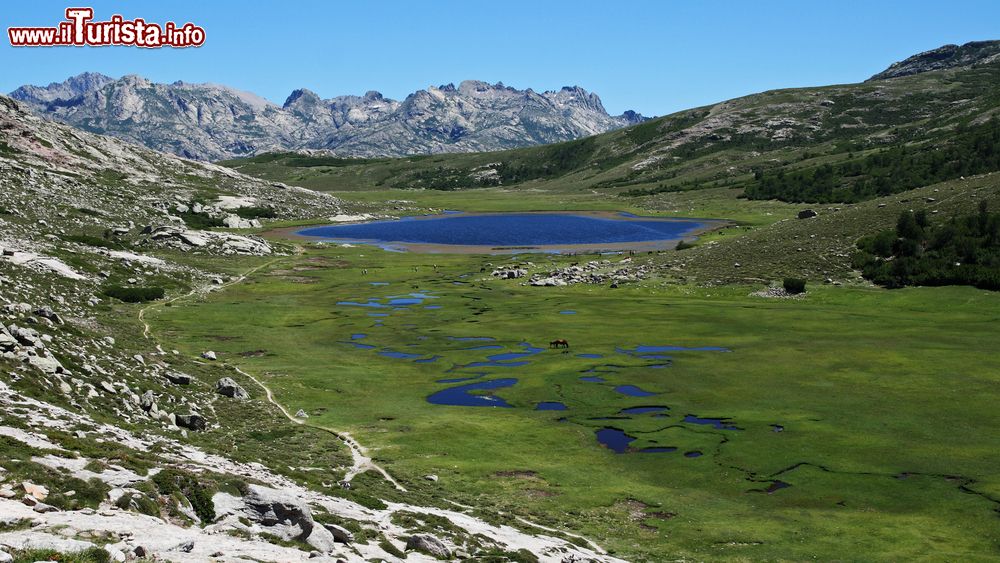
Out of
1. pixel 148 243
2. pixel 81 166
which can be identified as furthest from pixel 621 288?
pixel 81 166

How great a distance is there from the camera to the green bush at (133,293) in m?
88.4

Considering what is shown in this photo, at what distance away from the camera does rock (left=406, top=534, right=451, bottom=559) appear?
84.6ft

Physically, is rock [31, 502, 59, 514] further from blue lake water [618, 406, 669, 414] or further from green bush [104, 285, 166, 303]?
green bush [104, 285, 166, 303]

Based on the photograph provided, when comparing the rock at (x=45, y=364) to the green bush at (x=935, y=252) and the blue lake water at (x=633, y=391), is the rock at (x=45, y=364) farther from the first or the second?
the green bush at (x=935, y=252)

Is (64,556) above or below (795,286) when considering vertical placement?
above

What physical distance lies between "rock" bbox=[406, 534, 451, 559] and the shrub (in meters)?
89.7

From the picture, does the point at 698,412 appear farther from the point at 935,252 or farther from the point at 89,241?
the point at 89,241

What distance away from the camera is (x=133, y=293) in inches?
3548

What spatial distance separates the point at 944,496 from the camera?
36.3 m

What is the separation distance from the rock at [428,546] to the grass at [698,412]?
8848mm

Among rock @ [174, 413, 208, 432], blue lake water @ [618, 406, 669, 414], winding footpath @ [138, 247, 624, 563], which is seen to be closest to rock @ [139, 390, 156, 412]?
rock @ [174, 413, 208, 432]

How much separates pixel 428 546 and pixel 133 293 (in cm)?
7715

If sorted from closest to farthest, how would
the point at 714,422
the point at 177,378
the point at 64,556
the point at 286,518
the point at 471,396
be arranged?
the point at 64,556
the point at 286,518
the point at 714,422
the point at 177,378
the point at 471,396

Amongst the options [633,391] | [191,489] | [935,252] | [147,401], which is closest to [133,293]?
[147,401]
